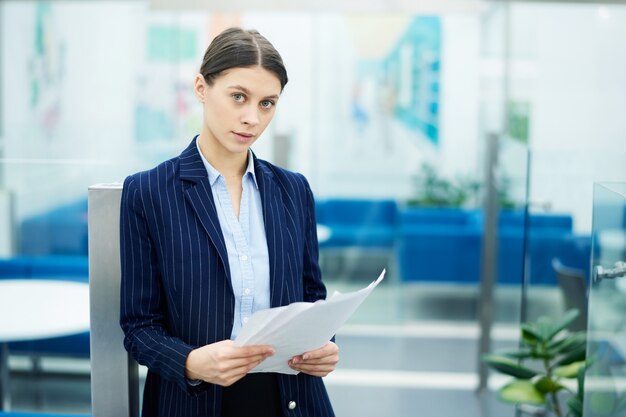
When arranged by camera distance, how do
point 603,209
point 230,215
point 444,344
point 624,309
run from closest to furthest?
point 230,215 < point 624,309 < point 603,209 < point 444,344

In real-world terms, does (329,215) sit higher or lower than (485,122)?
lower

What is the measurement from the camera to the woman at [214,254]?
1520mm

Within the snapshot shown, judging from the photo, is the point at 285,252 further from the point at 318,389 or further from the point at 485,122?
the point at 485,122

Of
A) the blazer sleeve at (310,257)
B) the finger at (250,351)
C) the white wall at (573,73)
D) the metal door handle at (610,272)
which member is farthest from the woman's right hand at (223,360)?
the white wall at (573,73)

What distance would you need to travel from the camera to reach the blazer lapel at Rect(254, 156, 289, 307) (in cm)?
158

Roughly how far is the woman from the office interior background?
2659 millimetres

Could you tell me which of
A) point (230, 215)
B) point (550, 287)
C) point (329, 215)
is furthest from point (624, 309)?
point (329, 215)

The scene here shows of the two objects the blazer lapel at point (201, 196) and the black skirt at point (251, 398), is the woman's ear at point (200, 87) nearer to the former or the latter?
the blazer lapel at point (201, 196)

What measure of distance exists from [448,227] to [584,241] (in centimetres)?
263

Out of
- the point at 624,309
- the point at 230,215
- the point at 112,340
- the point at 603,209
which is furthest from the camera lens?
the point at 603,209

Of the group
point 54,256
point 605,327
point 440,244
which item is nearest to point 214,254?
point 605,327

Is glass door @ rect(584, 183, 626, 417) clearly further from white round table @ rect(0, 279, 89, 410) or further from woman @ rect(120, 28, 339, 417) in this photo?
white round table @ rect(0, 279, 89, 410)

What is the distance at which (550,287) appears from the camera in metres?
4.20

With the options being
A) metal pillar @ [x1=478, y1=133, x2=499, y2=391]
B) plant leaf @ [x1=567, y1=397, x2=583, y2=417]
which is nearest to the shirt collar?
plant leaf @ [x1=567, y1=397, x2=583, y2=417]
